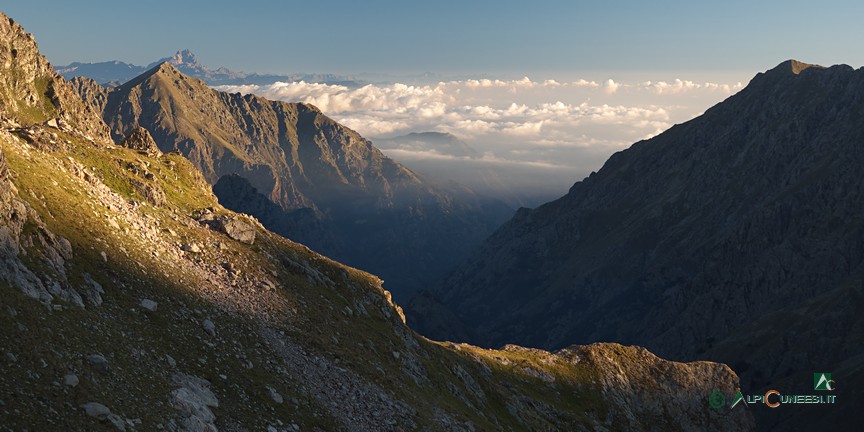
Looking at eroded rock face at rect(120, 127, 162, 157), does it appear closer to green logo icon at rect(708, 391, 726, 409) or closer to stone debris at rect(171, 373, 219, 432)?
stone debris at rect(171, 373, 219, 432)

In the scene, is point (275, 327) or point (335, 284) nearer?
point (275, 327)

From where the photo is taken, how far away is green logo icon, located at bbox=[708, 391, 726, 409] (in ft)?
500

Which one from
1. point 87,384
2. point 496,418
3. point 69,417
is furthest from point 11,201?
point 496,418

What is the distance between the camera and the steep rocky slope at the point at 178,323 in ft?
124

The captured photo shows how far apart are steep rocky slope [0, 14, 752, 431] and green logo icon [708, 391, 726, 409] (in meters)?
57.9

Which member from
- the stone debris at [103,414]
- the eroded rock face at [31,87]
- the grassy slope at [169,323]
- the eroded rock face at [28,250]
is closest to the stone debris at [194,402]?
the grassy slope at [169,323]

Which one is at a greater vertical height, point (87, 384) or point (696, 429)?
point (87, 384)

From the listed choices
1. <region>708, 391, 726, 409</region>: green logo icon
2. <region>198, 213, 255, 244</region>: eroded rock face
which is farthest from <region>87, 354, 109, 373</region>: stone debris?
<region>708, 391, 726, 409</region>: green logo icon

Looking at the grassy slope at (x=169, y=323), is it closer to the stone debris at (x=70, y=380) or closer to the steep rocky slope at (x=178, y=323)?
the steep rocky slope at (x=178, y=323)

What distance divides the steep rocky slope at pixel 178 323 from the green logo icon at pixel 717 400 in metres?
57.9

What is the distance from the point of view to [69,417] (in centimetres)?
3244

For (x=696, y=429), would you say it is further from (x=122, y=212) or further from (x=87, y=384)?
(x=87, y=384)

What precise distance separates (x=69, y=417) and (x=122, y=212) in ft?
119

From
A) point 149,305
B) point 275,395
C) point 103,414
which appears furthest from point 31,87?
point 103,414
